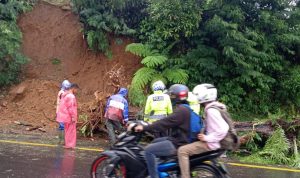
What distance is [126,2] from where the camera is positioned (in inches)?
692

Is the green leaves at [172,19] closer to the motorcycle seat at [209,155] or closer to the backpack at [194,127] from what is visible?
the backpack at [194,127]

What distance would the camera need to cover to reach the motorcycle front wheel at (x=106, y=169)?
23.3 feet

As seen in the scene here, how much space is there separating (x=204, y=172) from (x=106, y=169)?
156 cm

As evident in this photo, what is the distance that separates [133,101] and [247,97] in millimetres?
4387

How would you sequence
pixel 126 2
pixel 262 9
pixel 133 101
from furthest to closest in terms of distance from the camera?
pixel 126 2
pixel 262 9
pixel 133 101

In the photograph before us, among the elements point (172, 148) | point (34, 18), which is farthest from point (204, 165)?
point (34, 18)

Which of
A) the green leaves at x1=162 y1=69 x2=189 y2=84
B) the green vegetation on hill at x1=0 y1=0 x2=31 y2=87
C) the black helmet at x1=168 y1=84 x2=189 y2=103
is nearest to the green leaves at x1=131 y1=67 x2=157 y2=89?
the green leaves at x1=162 y1=69 x2=189 y2=84

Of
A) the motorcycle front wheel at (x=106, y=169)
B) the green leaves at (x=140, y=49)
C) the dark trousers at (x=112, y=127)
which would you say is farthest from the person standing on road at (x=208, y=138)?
the green leaves at (x=140, y=49)

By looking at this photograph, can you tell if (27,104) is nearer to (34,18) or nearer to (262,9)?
(34,18)

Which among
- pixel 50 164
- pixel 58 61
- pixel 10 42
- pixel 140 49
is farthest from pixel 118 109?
pixel 58 61

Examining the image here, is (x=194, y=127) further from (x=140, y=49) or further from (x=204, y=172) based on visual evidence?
(x=140, y=49)

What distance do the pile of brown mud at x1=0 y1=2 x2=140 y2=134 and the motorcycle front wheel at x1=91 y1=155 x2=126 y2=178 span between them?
874 centimetres

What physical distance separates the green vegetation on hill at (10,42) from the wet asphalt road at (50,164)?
5.25 meters

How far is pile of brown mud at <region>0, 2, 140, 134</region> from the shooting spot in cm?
1664
